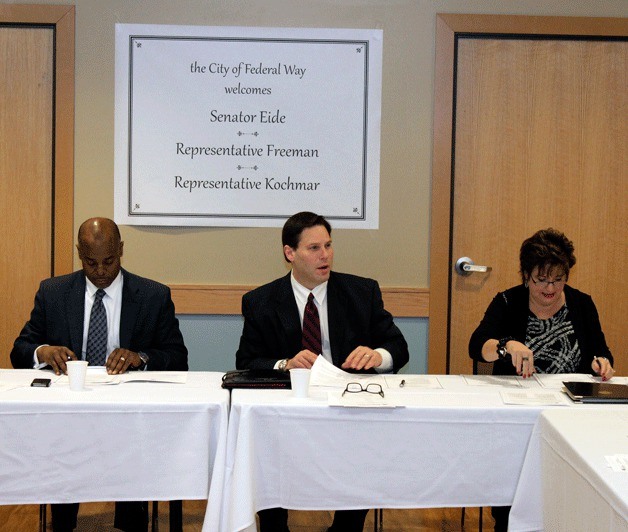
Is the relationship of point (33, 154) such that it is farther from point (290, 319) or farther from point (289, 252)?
point (290, 319)

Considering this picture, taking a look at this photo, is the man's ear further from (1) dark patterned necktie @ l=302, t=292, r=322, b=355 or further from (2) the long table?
(2) the long table

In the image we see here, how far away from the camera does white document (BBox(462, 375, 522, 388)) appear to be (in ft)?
10.0

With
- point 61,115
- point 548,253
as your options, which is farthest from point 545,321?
point 61,115

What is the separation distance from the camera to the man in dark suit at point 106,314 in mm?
3348

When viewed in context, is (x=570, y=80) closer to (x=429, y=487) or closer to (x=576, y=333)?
(x=576, y=333)

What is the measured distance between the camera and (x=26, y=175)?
4242 mm

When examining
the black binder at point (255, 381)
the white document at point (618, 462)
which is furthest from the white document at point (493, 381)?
the white document at point (618, 462)

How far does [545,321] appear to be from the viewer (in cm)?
345

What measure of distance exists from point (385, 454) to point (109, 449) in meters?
0.85

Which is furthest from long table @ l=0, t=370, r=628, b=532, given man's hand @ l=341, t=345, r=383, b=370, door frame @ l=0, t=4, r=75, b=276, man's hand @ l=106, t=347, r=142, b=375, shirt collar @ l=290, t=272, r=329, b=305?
door frame @ l=0, t=4, r=75, b=276

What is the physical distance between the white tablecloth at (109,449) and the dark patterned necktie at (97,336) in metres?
0.79

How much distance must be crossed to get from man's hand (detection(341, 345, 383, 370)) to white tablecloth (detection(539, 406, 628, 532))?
76 centimetres

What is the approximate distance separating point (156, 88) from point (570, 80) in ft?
6.74

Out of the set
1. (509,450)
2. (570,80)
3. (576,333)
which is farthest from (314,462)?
(570,80)
